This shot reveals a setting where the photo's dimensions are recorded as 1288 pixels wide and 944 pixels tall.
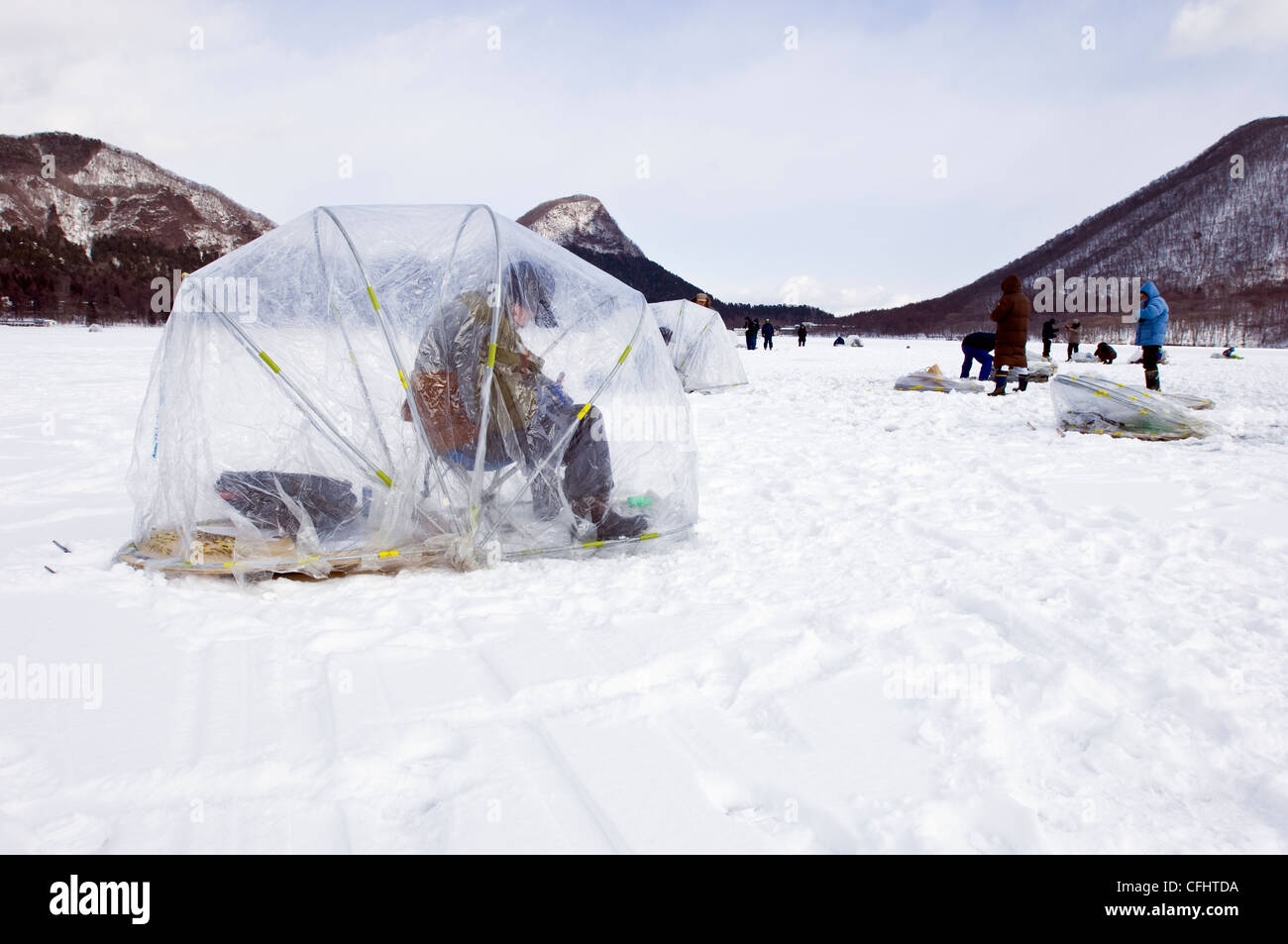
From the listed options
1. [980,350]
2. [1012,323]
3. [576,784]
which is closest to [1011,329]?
[1012,323]

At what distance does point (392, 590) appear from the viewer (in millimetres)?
3457

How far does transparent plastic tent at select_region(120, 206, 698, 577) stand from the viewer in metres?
3.62

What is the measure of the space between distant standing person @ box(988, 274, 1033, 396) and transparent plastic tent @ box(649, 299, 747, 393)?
5306 mm

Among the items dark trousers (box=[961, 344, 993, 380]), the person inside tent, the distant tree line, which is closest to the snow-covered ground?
the person inside tent

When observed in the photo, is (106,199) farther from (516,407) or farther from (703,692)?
(703,692)

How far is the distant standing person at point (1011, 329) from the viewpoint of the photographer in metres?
10.4

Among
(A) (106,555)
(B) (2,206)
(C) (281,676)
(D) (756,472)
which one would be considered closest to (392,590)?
(C) (281,676)

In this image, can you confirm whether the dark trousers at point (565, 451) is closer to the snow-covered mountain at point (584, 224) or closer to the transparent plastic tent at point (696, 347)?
the transparent plastic tent at point (696, 347)

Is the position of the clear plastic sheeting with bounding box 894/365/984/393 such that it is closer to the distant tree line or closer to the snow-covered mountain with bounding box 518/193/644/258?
the distant tree line

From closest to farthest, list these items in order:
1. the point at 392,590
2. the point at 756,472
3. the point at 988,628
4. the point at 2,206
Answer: the point at 988,628 < the point at 392,590 < the point at 756,472 < the point at 2,206

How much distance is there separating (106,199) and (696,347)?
551ft

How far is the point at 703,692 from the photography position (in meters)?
2.50

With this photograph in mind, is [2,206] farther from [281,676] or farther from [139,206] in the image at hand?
[281,676]
